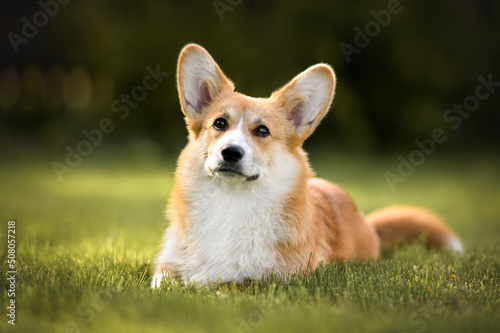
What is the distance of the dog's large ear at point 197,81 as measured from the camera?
3545 millimetres

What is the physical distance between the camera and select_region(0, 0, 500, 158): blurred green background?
1162 centimetres

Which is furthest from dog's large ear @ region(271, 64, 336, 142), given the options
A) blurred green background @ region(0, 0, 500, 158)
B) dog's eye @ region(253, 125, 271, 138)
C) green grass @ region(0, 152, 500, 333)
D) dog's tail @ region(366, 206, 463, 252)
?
blurred green background @ region(0, 0, 500, 158)

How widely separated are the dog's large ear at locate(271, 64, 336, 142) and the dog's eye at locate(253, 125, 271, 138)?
31cm

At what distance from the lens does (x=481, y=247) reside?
4.77 metres

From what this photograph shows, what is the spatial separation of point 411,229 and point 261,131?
2350mm

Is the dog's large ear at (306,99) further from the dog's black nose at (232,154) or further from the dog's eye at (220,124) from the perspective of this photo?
the dog's black nose at (232,154)

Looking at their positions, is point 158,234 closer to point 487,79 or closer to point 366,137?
point 366,137

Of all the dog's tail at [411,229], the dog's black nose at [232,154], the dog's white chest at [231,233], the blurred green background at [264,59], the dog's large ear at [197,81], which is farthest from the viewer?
the blurred green background at [264,59]

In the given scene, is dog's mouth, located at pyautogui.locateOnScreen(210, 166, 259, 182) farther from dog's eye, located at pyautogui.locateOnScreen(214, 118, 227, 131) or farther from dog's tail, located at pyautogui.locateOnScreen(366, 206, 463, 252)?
Result: dog's tail, located at pyautogui.locateOnScreen(366, 206, 463, 252)

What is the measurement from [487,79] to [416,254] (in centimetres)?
927

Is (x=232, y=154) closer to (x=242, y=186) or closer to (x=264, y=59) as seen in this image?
(x=242, y=186)

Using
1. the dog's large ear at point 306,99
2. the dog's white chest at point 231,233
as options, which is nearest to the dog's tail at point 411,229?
the dog's large ear at point 306,99

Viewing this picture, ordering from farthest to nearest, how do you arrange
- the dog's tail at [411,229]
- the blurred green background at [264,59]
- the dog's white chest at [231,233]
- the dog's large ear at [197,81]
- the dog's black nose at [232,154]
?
the blurred green background at [264,59], the dog's tail at [411,229], the dog's large ear at [197,81], the dog's white chest at [231,233], the dog's black nose at [232,154]

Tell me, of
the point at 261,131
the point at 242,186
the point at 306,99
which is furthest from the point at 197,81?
the point at 242,186
